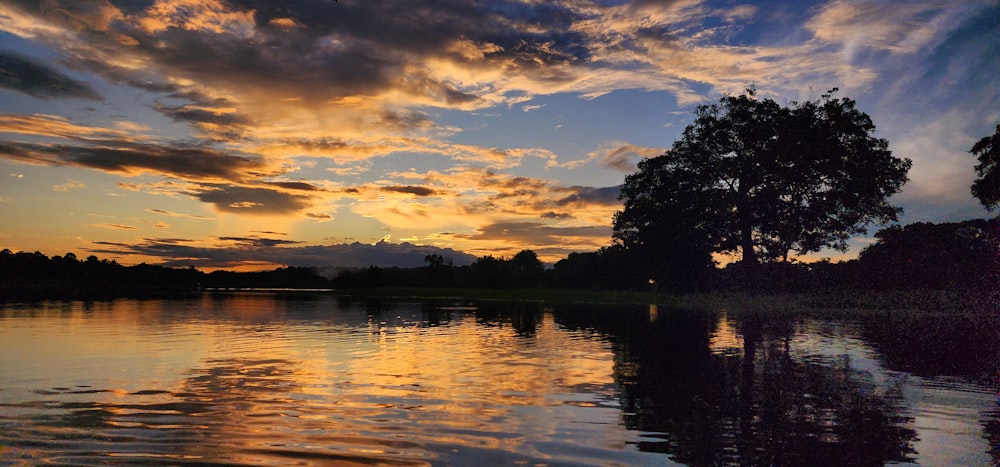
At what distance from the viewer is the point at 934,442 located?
11062mm

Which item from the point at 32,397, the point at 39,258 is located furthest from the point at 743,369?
the point at 39,258

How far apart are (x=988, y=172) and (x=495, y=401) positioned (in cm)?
6403

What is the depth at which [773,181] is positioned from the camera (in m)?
69.3

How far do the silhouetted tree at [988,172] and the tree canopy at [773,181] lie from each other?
800cm

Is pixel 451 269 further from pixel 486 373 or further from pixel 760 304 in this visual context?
pixel 486 373

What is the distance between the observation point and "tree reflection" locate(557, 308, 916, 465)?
1029cm

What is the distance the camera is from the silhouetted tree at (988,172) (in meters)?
57.4

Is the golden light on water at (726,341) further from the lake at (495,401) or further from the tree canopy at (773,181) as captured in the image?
the tree canopy at (773,181)

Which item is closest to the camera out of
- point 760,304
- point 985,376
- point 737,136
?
point 985,376

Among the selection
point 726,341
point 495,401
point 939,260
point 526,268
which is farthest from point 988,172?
point 526,268

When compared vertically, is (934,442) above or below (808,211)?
below

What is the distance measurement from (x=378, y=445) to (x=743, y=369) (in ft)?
45.6

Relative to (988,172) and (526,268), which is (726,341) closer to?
(988,172)

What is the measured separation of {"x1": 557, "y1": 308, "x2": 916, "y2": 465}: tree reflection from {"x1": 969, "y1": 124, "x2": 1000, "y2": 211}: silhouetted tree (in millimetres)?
47822
